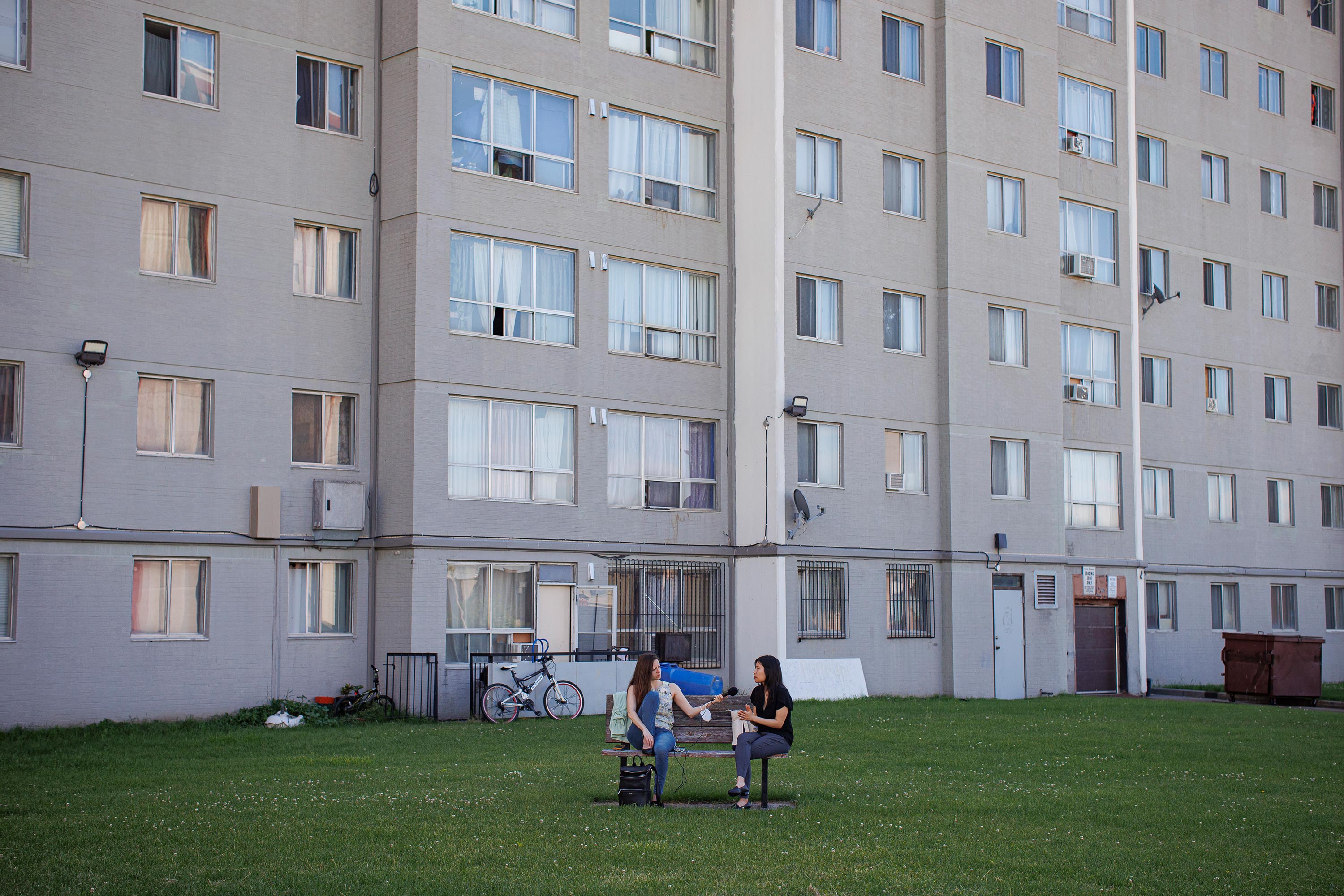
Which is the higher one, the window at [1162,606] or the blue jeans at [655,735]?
the window at [1162,606]

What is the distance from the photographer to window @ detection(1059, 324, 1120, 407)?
3181 cm

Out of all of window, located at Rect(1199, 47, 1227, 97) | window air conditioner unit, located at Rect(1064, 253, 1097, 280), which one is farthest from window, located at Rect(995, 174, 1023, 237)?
window, located at Rect(1199, 47, 1227, 97)

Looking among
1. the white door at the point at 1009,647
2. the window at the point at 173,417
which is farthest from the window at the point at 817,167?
the window at the point at 173,417

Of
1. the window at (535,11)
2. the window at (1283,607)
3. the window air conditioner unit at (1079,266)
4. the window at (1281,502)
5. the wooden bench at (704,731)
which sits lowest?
the wooden bench at (704,731)

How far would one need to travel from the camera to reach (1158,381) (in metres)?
34.6

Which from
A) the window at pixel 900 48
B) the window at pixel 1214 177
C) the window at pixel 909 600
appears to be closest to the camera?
the window at pixel 909 600

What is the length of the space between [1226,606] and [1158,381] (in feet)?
20.0

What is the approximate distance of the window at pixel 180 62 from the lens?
21.6 meters

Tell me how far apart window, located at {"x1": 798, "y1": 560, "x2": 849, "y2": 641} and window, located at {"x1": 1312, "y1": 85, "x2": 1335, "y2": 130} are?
864 inches

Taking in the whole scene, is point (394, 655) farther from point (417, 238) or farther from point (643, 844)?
point (643, 844)

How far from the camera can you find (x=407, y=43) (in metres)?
23.3

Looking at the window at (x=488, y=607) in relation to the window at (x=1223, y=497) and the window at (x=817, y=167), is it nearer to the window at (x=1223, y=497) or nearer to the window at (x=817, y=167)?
the window at (x=817, y=167)

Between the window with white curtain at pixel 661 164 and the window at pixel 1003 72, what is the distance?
6844 millimetres

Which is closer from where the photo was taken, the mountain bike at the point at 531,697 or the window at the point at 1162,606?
the mountain bike at the point at 531,697
